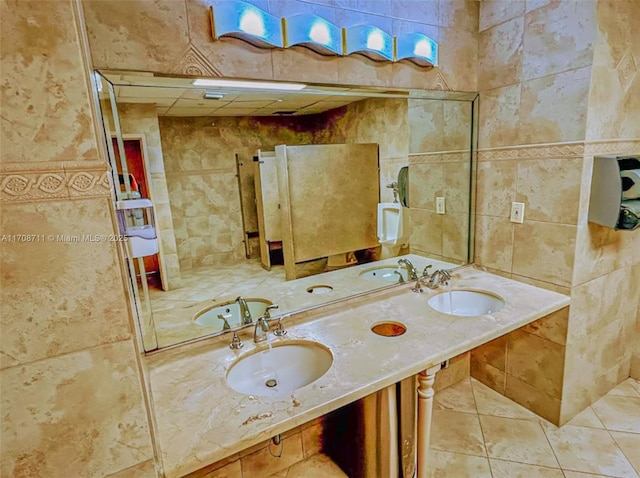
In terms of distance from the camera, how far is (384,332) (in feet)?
4.91

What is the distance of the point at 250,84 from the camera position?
1.38m

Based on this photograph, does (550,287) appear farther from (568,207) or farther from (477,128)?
(477,128)

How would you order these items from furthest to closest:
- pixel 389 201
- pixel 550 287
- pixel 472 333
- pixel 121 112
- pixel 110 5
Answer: pixel 389 201 → pixel 550 287 → pixel 472 333 → pixel 121 112 → pixel 110 5

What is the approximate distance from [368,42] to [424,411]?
159cm

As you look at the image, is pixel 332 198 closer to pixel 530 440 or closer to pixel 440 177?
pixel 440 177

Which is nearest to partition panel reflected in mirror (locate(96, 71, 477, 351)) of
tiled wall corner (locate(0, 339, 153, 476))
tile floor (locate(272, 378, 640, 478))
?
tiled wall corner (locate(0, 339, 153, 476))

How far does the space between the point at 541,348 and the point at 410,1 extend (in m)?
1.91

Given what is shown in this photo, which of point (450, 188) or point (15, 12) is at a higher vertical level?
point (15, 12)

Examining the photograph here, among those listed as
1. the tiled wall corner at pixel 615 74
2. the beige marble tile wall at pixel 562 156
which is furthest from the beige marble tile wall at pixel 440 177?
the tiled wall corner at pixel 615 74

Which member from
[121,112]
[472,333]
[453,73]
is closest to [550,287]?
[472,333]

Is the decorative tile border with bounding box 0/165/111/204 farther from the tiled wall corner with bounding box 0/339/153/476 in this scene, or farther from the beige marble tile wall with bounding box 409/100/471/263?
the beige marble tile wall with bounding box 409/100/471/263

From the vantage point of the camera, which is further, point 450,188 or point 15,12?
point 450,188

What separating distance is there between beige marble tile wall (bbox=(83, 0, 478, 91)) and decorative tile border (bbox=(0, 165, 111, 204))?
2.21ft

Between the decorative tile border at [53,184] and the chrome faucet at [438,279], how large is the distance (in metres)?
1.67
